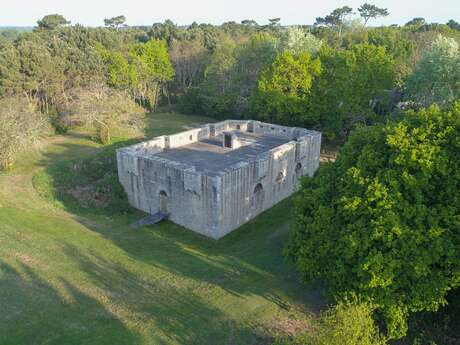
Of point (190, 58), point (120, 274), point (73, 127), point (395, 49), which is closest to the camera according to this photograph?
point (120, 274)

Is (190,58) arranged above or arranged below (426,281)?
above

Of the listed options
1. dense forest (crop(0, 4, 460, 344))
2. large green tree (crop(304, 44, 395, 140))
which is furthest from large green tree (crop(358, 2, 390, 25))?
large green tree (crop(304, 44, 395, 140))

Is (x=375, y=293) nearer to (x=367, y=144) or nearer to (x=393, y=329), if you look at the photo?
(x=393, y=329)

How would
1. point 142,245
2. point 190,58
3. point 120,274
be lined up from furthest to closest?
point 190,58, point 142,245, point 120,274

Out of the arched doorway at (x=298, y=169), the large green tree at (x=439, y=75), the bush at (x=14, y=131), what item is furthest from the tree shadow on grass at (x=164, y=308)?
the large green tree at (x=439, y=75)

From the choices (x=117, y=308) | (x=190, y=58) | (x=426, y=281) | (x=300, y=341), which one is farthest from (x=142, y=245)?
(x=190, y=58)

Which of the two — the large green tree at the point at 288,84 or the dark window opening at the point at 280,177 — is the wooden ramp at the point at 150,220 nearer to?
the dark window opening at the point at 280,177
